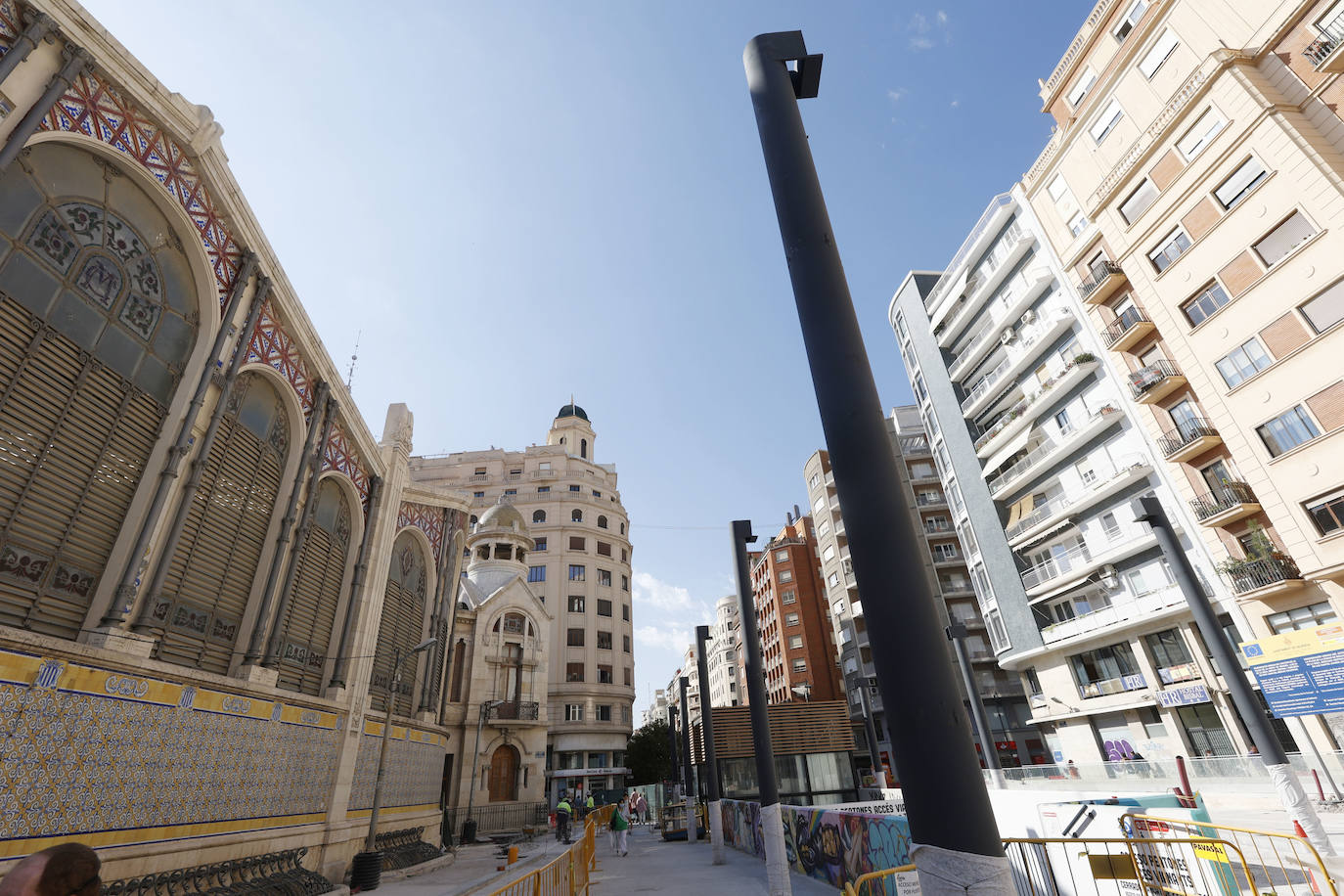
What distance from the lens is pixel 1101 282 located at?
87.6 ft

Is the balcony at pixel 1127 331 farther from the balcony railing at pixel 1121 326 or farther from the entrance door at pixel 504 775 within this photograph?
the entrance door at pixel 504 775

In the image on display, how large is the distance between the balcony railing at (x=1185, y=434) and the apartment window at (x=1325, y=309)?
5.24 metres

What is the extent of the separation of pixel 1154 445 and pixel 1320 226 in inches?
373

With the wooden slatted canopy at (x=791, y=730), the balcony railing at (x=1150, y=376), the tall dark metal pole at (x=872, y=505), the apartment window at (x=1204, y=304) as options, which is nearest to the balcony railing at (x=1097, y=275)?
the apartment window at (x=1204, y=304)

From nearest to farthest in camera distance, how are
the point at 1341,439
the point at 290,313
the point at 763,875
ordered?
1. the point at 763,875
2. the point at 290,313
3. the point at 1341,439

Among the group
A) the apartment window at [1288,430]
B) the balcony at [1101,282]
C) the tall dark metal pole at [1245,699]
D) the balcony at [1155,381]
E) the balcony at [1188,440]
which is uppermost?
the balcony at [1101,282]

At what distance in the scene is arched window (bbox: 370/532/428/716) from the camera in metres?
19.3

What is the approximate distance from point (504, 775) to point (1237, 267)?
3752cm

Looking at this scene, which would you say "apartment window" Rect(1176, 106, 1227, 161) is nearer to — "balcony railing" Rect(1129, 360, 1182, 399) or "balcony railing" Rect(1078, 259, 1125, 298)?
"balcony railing" Rect(1078, 259, 1125, 298)

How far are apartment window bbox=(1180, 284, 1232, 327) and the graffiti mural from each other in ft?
71.7

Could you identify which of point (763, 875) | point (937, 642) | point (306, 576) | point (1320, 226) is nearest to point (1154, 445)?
point (1320, 226)

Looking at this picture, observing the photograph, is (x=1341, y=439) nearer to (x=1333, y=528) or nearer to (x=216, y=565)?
(x=1333, y=528)

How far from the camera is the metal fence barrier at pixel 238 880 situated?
9.23 m

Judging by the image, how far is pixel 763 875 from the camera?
1316 centimetres
